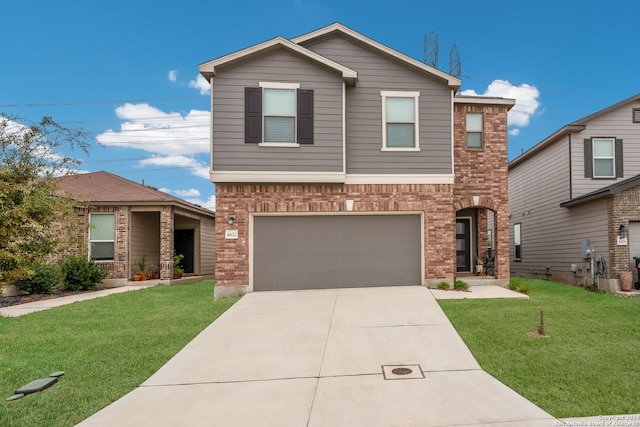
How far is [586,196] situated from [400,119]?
7189mm

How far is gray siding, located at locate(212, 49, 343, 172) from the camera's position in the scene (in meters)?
10.8

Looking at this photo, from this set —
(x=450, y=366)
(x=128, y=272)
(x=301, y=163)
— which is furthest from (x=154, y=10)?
(x=450, y=366)

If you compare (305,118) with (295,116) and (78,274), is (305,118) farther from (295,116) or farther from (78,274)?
(78,274)

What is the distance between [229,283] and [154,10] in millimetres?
15025

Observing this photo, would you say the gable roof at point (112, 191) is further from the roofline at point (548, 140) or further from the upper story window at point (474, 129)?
the roofline at point (548, 140)

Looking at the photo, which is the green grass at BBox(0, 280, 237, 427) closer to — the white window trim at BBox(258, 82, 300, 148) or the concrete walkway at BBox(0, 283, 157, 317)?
the concrete walkway at BBox(0, 283, 157, 317)

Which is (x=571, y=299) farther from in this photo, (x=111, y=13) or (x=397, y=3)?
(x=111, y=13)

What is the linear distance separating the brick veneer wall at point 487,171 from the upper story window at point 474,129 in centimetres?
12

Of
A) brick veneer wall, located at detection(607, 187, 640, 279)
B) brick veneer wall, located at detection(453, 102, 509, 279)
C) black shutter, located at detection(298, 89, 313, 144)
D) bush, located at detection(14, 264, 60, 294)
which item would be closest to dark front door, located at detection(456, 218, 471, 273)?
brick veneer wall, located at detection(453, 102, 509, 279)

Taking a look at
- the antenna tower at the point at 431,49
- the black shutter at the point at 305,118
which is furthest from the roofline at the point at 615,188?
the black shutter at the point at 305,118

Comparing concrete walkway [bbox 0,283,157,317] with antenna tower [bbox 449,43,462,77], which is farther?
antenna tower [bbox 449,43,462,77]

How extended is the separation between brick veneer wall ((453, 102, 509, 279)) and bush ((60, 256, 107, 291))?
12.5m

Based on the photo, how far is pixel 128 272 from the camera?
15.4 m

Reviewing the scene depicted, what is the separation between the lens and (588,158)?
1466cm
